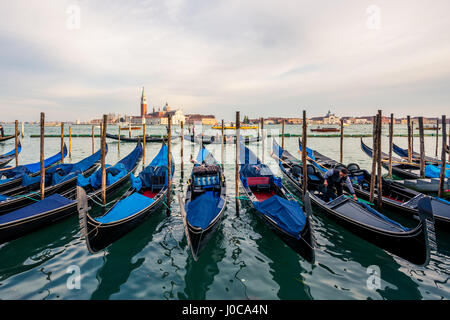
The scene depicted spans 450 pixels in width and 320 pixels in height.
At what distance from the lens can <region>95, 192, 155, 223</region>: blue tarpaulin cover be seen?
4.98 meters

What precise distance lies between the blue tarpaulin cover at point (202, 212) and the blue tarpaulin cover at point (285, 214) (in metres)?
1.17

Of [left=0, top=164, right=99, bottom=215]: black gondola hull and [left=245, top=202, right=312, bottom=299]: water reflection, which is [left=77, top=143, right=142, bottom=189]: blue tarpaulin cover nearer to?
[left=0, top=164, right=99, bottom=215]: black gondola hull

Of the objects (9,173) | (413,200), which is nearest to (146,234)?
(413,200)

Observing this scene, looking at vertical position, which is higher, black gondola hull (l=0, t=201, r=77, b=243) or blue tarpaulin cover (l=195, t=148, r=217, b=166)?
blue tarpaulin cover (l=195, t=148, r=217, b=166)

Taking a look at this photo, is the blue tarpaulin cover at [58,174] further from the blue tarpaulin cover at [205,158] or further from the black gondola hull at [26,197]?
the blue tarpaulin cover at [205,158]

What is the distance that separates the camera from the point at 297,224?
4543mm

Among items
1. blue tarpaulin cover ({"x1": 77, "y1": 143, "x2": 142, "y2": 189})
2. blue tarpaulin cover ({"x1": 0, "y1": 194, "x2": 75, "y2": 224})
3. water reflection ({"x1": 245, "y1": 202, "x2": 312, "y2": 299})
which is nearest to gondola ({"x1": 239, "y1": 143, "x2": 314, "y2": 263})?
water reflection ({"x1": 245, "y1": 202, "x2": 312, "y2": 299})

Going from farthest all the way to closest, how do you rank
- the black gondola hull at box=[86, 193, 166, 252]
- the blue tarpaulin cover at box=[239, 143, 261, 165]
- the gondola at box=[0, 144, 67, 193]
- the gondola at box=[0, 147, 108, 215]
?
1. the blue tarpaulin cover at box=[239, 143, 261, 165]
2. the gondola at box=[0, 144, 67, 193]
3. the gondola at box=[0, 147, 108, 215]
4. the black gondola hull at box=[86, 193, 166, 252]

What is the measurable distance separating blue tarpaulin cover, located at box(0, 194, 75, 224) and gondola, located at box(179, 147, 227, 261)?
322cm

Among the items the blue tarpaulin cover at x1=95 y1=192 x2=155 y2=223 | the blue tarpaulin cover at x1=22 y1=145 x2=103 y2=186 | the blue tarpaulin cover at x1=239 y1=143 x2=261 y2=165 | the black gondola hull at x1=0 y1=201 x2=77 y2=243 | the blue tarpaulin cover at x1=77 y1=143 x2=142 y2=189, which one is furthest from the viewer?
the blue tarpaulin cover at x1=239 y1=143 x2=261 y2=165

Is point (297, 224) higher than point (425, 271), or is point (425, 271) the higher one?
point (297, 224)

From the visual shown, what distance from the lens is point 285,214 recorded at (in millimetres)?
4945

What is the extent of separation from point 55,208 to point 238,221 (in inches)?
187
